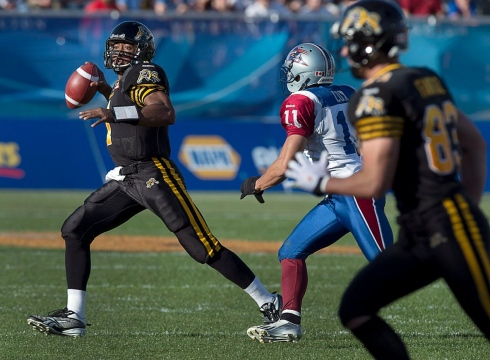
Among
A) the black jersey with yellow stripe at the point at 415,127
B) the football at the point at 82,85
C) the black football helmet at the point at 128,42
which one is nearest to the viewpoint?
the black jersey with yellow stripe at the point at 415,127

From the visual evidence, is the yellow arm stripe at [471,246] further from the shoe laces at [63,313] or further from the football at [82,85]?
the football at [82,85]

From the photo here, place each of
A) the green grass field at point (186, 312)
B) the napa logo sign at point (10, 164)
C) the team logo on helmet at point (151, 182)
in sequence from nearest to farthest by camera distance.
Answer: the green grass field at point (186, 312)
the team logo on helmet at point (151, 182)
the napa logo sign at point (10, 164)

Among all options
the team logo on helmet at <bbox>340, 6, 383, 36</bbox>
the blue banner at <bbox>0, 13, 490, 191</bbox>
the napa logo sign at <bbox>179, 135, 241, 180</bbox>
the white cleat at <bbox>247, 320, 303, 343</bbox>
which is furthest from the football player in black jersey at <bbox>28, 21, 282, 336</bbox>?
the napa logo sign at <bbox>179, 135, 241, 180</bbox>

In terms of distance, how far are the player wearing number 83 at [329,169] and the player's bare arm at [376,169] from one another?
1590 mm

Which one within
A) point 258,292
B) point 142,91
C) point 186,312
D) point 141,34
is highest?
point 141,34

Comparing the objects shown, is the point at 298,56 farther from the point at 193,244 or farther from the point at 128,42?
the point at 193,244

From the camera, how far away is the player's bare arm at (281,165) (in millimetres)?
5270

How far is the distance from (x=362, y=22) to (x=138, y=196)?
2403mm

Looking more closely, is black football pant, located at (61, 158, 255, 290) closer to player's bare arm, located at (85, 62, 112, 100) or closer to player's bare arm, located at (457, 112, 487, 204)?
player's bare arm, located at (85, 62, 112, 100)

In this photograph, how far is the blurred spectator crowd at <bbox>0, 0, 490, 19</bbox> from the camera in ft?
55.8

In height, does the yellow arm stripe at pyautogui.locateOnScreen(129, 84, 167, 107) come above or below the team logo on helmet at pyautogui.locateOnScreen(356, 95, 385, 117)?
below

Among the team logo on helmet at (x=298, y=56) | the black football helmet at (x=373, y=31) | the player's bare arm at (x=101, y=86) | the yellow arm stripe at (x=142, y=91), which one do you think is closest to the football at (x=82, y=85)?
the player's bare arm at (x=101, y=86)

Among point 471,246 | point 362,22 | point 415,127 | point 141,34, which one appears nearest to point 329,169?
point 141,34

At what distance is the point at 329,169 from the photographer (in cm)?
582
